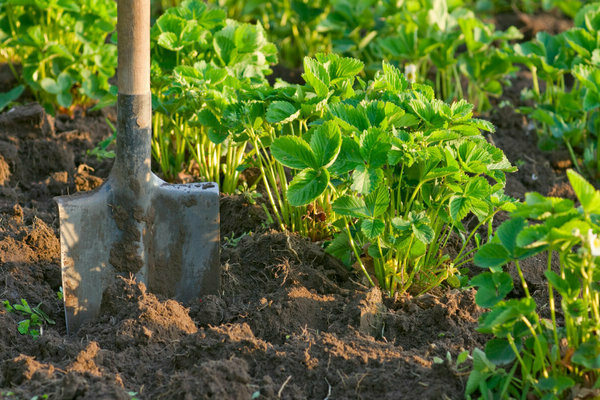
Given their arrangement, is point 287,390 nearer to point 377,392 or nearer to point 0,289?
point 377,392

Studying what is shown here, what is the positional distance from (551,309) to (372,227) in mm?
556

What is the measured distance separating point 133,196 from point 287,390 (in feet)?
2.62

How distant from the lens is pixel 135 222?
223 centimetres

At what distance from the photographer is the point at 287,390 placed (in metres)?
1.81

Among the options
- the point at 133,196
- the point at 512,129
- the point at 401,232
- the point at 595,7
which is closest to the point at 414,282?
the point at 401,232

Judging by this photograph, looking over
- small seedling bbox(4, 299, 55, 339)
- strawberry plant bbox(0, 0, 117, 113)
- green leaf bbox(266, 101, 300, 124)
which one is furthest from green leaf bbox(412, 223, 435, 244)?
strawberry plant bbox(0, 0, 117, 113)

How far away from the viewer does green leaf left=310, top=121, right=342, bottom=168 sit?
1.97m

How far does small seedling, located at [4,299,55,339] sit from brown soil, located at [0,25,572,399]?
2 centimetres

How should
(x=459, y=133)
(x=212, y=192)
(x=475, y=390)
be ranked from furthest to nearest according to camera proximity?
(x=212, y=192), (x=459, y=133), (x=475, y=390)

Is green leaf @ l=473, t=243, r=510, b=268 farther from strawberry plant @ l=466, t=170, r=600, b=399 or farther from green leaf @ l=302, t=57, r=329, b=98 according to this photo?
green leaf @ l=302, t=57, r=329, b=98

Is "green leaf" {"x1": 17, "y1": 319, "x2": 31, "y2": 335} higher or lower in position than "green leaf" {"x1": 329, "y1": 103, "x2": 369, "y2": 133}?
lower

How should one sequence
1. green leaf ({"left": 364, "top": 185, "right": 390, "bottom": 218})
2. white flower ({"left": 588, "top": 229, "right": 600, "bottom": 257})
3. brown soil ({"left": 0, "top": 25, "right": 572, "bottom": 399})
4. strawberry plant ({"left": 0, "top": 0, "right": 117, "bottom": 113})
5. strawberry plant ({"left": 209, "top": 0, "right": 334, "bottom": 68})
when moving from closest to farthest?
white flower ({"left": 588, "top": 229, "right": 600, "bottom": 257}), brown soil ({"left": 0, "top": 25, "right": 572, "bottom": 399}), green leaf ({"left": 364, "top": 185, "right": 390, "bottom": 218}), strawberry plant ({"left": 0, "top": 0, "right": 117, "bottom": 113}), strawberry plant ({"left": 209, "top": 0, "right": 334, "bottom": 68})

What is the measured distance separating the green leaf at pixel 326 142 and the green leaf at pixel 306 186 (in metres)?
0.03

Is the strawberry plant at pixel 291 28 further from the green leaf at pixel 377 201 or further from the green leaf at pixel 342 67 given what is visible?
the green leaf at pixel 377 201
